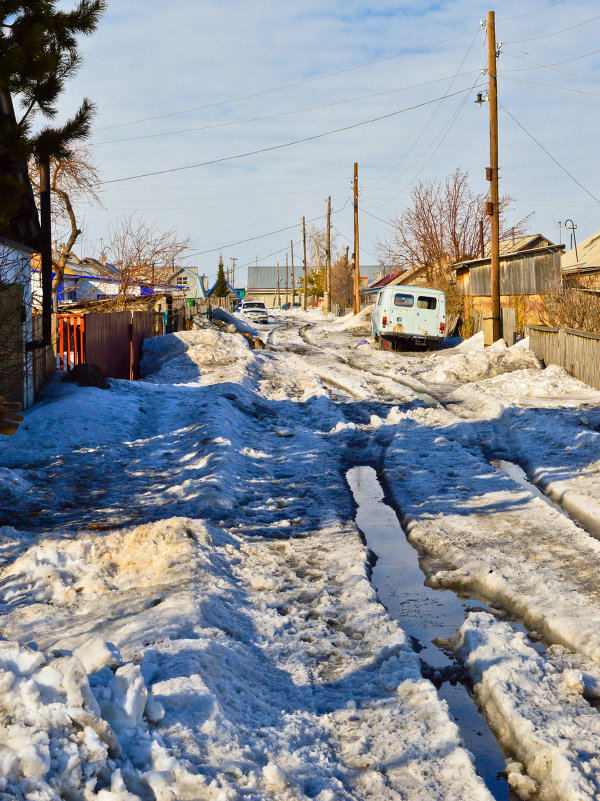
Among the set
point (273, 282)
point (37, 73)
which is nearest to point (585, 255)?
point (37, 73)

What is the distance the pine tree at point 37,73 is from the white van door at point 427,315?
20.6m

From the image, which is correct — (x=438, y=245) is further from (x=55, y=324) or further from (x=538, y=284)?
(x=55, y=324)

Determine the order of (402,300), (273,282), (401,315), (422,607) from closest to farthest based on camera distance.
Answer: (422,607), (401,315), (402,300), (273,282)

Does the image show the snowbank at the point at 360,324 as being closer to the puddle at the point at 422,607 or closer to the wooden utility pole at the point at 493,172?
the wooden utility pole at the point at 493,172

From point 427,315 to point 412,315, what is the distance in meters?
0.57

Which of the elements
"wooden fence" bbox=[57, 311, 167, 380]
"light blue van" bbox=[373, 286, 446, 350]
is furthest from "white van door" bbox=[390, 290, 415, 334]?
"wooden fence" bbox=[57, 311, 167, 380]

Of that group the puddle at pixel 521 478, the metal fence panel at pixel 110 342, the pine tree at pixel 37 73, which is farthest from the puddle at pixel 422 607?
the metal fence panel at pixel 110 342

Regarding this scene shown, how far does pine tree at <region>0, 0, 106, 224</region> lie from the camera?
22.5 feet

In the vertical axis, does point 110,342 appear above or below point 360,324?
below

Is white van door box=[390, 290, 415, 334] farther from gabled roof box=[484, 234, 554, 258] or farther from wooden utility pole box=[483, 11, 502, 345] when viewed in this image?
gabled roof box=[484, 234, 554, 258]

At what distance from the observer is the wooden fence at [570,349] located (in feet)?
54.2

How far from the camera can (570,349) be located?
18.1m

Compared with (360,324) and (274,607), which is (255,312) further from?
(274,607)

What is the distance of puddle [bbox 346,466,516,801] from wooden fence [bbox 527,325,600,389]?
867 cm
